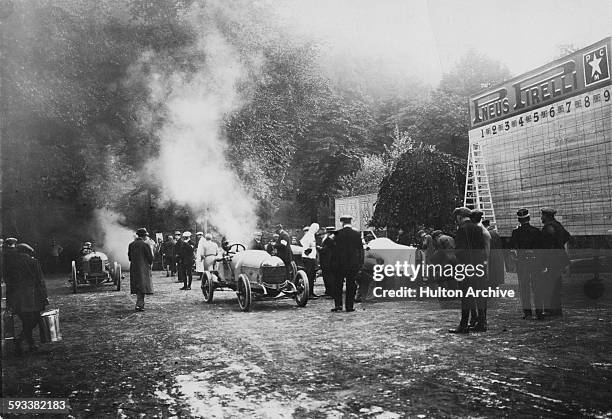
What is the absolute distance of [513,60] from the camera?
22.9ft

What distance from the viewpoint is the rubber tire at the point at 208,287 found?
10148mm

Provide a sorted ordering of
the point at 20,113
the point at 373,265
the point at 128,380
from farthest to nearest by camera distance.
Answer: the point at 373,265, the point at 20,113, the point at 128,380

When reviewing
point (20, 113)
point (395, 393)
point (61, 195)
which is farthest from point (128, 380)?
point (61, 195)

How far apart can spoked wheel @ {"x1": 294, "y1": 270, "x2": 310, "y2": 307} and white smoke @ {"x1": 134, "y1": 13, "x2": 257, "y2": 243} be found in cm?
410

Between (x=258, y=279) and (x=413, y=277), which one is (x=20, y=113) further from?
(x=413, y=277)

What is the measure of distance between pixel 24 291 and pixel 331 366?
3.42 meters

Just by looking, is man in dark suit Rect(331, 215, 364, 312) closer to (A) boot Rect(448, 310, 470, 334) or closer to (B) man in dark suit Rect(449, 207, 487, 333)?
(B) man in dark suit Rect(449, 207, 487, 333)

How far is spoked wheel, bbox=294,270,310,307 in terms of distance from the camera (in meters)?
8.96

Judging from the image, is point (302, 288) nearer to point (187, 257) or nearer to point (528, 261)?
point (528, 261)

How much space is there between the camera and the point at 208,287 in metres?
10.6

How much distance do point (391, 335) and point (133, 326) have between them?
3742 millimetres

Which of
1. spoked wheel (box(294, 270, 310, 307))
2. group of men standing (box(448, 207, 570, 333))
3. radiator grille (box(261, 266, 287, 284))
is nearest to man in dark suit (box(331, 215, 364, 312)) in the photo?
spoked wheel (box(294, 270, 310, 307))

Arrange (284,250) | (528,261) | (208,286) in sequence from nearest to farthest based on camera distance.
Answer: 1. (528,261)
2. (284,250)
3. (208,286)

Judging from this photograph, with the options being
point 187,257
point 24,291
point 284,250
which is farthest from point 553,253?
point 187,257
